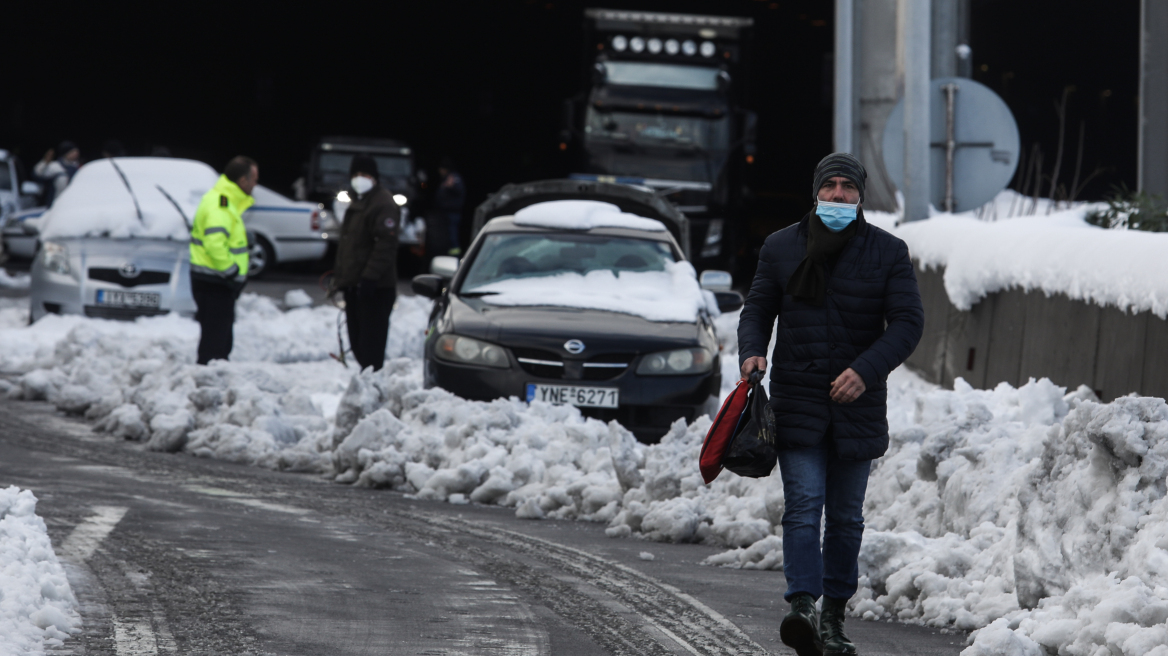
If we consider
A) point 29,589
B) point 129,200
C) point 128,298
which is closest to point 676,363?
point 29,589

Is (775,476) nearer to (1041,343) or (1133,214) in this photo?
(1041,343)

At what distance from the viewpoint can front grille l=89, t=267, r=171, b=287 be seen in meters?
14.4

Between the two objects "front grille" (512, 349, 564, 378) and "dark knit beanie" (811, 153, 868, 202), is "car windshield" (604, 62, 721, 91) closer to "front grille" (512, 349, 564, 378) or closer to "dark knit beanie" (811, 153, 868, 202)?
"front grille" (512, 349, 564, 378)

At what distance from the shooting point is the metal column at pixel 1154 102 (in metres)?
12.1

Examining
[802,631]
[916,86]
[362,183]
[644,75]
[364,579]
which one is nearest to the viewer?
[802,631]

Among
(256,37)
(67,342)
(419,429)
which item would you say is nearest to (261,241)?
(67,342)

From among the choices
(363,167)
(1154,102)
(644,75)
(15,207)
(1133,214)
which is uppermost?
(644,75)

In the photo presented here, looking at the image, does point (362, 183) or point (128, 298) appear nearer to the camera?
point (362, 183)

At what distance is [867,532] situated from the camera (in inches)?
243

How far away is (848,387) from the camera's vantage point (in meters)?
4.83

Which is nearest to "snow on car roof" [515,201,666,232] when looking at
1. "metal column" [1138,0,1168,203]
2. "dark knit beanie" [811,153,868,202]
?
"metal column" [1138,0,1168,203]

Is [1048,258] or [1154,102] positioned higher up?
[1154,102]

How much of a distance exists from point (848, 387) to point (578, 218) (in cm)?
618

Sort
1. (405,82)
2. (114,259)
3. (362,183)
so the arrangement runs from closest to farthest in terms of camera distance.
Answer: (362,183)
(114,259)
(405,82)
